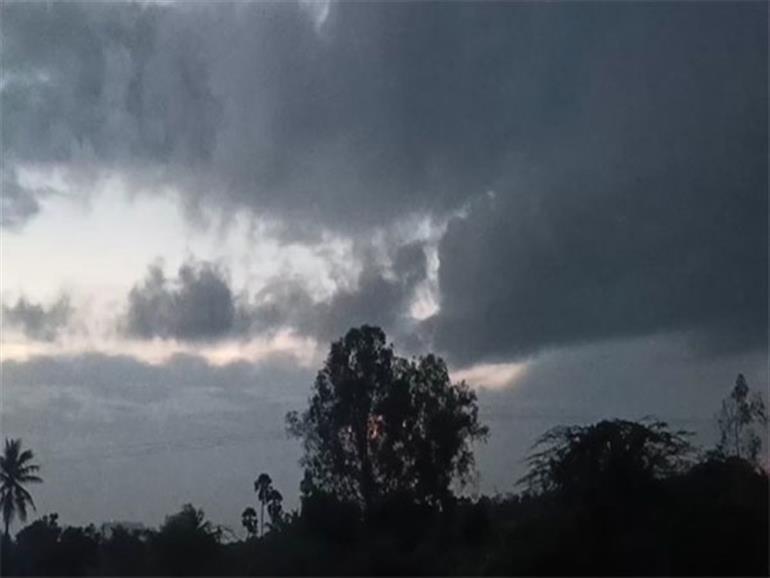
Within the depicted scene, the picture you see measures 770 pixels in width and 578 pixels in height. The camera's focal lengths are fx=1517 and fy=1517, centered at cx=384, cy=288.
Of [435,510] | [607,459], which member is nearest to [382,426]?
[435,510]

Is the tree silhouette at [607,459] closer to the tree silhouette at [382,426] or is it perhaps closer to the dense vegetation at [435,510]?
the dense vegetation at [435,510]

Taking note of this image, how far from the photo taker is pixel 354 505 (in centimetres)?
8862

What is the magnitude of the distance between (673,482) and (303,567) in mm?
19393

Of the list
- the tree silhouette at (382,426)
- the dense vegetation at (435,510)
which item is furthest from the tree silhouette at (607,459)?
the tree silhouette at (382,426)

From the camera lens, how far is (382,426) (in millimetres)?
97625

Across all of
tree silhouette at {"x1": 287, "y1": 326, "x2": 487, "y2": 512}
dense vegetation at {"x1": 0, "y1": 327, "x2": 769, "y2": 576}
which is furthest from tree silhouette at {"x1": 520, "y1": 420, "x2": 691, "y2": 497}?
tree silhouette at {"x1": 287, "y1": 326, "x2": 487, "y2": 512}

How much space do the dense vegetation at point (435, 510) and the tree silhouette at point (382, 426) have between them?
9 cm

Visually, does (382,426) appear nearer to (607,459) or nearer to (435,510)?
(435,510)

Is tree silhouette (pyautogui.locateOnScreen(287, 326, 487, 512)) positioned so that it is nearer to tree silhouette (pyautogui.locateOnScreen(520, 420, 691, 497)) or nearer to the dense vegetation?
the dense vegetation

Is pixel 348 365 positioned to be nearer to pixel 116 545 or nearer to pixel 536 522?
pixel 116 545

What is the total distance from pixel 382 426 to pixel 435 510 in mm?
6520

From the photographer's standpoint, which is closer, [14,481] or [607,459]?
[607,459]

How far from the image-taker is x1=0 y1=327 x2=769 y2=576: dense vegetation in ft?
183

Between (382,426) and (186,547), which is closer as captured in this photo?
(186,547)
